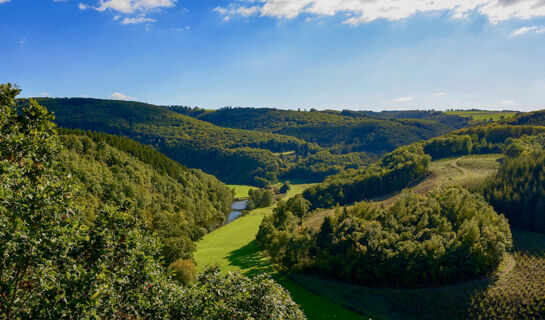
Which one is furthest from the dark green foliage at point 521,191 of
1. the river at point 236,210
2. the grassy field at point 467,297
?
the river at point 236,210

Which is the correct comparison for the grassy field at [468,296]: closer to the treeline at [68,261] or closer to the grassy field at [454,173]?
the grassy field at [454,173]

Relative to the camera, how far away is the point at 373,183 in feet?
380

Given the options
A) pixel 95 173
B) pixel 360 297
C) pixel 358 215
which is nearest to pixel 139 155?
pixel 95 173

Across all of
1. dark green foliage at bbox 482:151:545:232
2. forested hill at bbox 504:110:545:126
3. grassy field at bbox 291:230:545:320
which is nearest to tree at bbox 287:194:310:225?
grassy field at bbox 291:230:545:320

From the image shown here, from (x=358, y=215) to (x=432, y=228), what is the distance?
46.8 feet

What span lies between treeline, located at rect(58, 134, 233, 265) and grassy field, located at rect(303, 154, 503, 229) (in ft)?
125

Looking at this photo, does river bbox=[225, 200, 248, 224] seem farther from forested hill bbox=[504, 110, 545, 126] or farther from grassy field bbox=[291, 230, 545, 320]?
forested hill bbox=[504, 110, 545, 126]

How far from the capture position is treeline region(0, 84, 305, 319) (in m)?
10.4

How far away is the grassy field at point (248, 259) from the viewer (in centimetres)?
4624

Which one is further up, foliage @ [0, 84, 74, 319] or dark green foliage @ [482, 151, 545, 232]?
foliage @ [0, 84, 74, 319]

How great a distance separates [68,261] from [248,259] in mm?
59946

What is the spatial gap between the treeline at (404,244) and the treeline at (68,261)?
132 ft

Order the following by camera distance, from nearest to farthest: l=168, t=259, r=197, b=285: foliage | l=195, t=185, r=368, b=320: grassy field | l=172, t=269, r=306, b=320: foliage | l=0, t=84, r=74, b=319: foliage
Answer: l=0, t=84, r=74, b=319: foliage, l=172, t=269, r=306, b=320: foliage, l=195, t=185, r=368, b=320: grassy field, l=168, t=259, r=197, b=285: foliage

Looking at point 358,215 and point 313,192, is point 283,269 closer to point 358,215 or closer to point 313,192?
point 358,215
